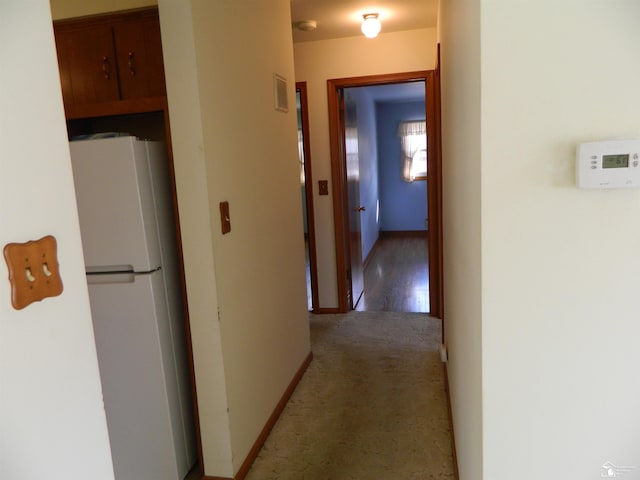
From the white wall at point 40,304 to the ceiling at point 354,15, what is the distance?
7.94 ft

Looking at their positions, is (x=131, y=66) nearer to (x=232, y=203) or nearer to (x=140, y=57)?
(x=140, y=57)

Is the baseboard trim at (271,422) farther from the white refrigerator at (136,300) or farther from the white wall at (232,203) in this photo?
the white refrigerator at (136,300)

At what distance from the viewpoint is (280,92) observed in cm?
275

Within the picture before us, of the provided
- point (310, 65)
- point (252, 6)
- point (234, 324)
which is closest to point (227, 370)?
point (234, 324)

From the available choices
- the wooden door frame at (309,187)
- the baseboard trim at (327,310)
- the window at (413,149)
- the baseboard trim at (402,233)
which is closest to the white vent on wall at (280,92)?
the wooden door frame at (309,187)

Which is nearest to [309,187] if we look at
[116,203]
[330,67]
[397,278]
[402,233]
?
[330,67]

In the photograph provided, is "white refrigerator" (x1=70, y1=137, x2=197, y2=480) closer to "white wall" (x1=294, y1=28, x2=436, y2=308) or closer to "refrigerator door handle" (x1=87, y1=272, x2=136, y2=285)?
"refrigerator door handle" (x1=87, y1=272, x2=136, y2=285)

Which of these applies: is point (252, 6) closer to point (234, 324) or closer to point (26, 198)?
point (234, 324)

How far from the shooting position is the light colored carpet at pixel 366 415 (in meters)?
2.18
